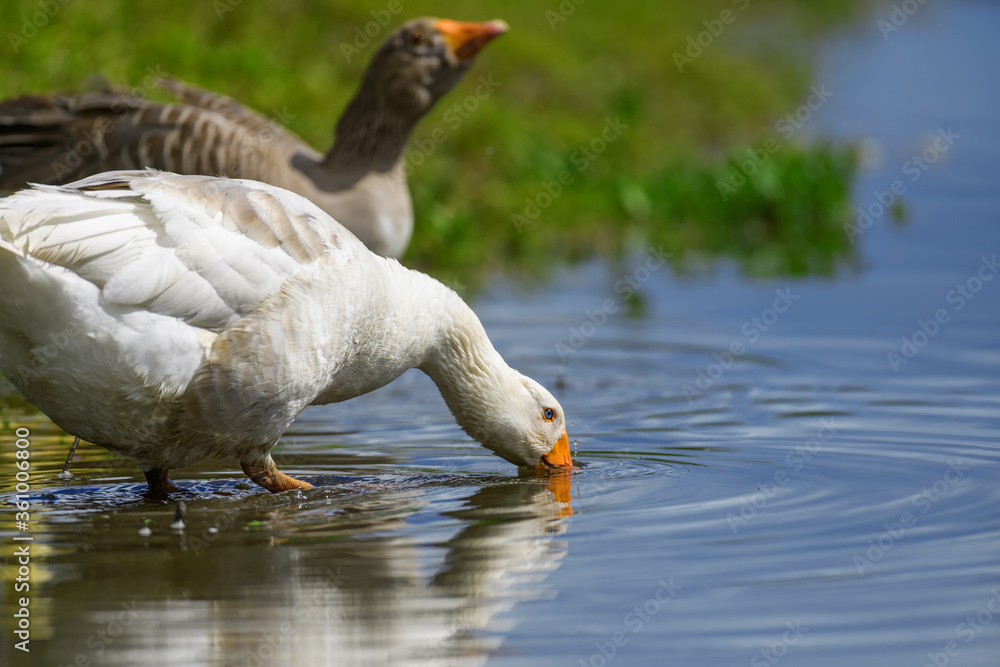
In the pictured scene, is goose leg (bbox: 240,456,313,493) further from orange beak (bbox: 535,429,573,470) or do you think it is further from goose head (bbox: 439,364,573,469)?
orange beak (bbox: 535,429,573,470)

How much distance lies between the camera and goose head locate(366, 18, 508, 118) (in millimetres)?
8922

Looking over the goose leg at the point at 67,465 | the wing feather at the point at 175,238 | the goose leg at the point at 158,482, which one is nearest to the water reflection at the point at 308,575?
the goose leg at the point at 158,482

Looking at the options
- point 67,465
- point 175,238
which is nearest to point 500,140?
point 67,465

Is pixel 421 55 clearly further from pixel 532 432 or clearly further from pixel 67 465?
pixel 67 465

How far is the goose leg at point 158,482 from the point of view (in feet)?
18.9

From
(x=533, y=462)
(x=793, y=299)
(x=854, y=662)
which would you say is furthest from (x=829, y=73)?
(x=854, y=662)

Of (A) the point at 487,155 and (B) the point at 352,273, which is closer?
(B) the point at 352,273

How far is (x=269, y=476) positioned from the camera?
19.0 feet

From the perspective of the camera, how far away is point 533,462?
20.8ft

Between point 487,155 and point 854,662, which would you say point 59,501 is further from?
point 487,155

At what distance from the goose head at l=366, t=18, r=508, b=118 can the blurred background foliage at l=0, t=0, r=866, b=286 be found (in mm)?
2656

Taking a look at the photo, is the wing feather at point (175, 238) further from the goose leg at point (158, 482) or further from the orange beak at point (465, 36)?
the orange beak at point (465, 36)

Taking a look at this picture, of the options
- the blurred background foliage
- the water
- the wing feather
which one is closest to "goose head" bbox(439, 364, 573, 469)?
the water

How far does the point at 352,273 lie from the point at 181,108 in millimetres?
3283
